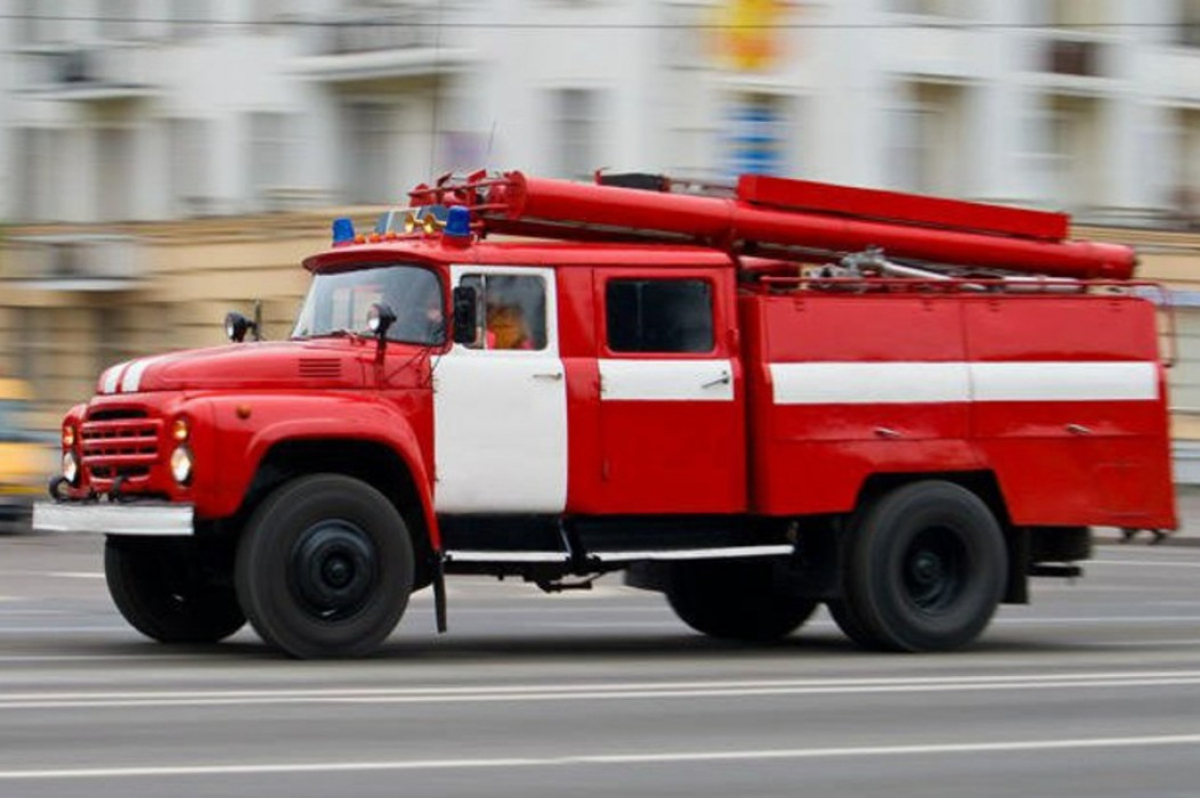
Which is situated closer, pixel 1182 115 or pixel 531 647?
pixel 531 647

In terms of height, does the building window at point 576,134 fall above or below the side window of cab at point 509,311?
above

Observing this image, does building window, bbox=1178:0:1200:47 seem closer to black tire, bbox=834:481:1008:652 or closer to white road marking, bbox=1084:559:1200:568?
white road marking, bbox=1084:559:1200:568

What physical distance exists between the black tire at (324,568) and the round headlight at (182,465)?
0.41 m

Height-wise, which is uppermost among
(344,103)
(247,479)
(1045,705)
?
(344,103)

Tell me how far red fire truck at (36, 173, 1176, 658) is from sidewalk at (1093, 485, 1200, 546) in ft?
32.8

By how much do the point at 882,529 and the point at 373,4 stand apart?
1202 inches

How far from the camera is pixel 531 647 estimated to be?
1578 cm

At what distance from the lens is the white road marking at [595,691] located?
39.0 ft

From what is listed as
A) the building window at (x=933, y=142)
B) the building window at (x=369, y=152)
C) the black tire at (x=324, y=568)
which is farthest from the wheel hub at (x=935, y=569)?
the building window at (x=369, y=152)

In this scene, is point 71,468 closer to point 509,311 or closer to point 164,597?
point 164,597

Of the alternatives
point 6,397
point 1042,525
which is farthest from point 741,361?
point 6,397

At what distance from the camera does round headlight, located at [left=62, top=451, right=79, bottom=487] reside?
14.7 meters

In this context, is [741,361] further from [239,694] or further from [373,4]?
[373,4]

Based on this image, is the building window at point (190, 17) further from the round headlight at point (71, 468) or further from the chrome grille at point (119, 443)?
the chrome grille at point (119, 443)
